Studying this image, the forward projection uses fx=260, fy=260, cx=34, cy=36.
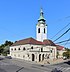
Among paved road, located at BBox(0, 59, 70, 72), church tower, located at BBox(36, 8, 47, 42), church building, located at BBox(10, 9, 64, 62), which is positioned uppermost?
church tower, located at BBox(36, 8, 47, 42)

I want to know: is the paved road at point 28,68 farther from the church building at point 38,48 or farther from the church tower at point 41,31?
the church tower at point 41,31

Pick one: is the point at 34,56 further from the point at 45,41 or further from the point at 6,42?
the point at 6,42

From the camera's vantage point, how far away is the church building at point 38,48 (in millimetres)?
119000

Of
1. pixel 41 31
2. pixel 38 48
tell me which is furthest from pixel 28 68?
pixel 41 31

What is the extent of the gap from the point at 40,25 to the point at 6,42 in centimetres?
5395

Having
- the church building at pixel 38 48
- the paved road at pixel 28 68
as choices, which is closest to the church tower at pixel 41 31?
the church building at pixel 38 48

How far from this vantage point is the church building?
119 m

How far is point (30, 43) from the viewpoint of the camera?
121m

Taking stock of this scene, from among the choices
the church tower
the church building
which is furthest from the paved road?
the church tower

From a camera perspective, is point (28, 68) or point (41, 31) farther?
point (41, 31)

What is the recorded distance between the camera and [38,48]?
12125 centimetres

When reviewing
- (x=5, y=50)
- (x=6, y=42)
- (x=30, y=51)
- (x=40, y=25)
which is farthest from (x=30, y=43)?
(x=6, y=42)

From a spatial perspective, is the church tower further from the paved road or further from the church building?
the paved road

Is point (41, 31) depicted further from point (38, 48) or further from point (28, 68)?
point (28, 68)
